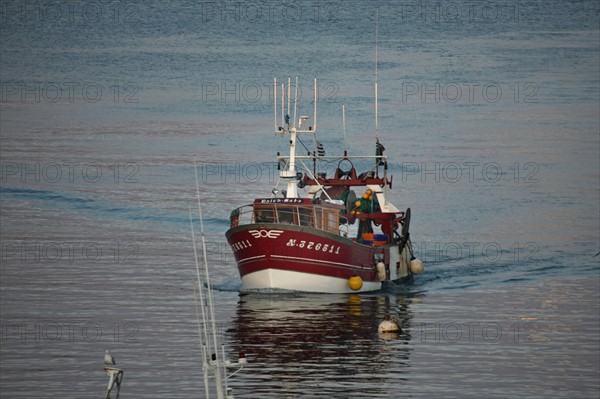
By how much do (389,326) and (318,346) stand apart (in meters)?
3.66

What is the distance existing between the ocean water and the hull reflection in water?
0.13m

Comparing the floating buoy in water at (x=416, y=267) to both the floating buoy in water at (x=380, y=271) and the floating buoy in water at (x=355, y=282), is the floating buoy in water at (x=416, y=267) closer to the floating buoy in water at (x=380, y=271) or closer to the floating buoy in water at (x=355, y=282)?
the floating buoy in water at (x=380, y=271)

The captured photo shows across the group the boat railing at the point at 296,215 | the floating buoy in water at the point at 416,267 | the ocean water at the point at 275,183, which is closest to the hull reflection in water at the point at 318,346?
the ocean water at the point at 275,183

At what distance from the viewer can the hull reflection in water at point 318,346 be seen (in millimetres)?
38031

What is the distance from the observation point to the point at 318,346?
144ft

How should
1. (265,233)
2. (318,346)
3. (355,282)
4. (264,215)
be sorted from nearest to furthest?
(318,346) < (265,233) < (264,215) < (355,282)

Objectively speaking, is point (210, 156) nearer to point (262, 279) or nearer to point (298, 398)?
point (262, 279)

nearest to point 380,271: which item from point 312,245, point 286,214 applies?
point 312,245

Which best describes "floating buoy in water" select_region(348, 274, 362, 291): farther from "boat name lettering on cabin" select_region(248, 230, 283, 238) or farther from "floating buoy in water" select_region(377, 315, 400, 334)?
"floating buoy in water" select_region(377, 315, 400, 334)

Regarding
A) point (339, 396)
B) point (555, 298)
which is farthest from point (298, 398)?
point (555, 298)

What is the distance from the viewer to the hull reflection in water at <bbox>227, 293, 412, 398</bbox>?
38.0 metres

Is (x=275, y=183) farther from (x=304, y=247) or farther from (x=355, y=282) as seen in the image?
(x=304, y=247)

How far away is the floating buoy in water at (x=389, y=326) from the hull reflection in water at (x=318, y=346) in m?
0.23

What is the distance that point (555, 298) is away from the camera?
2156 inches
